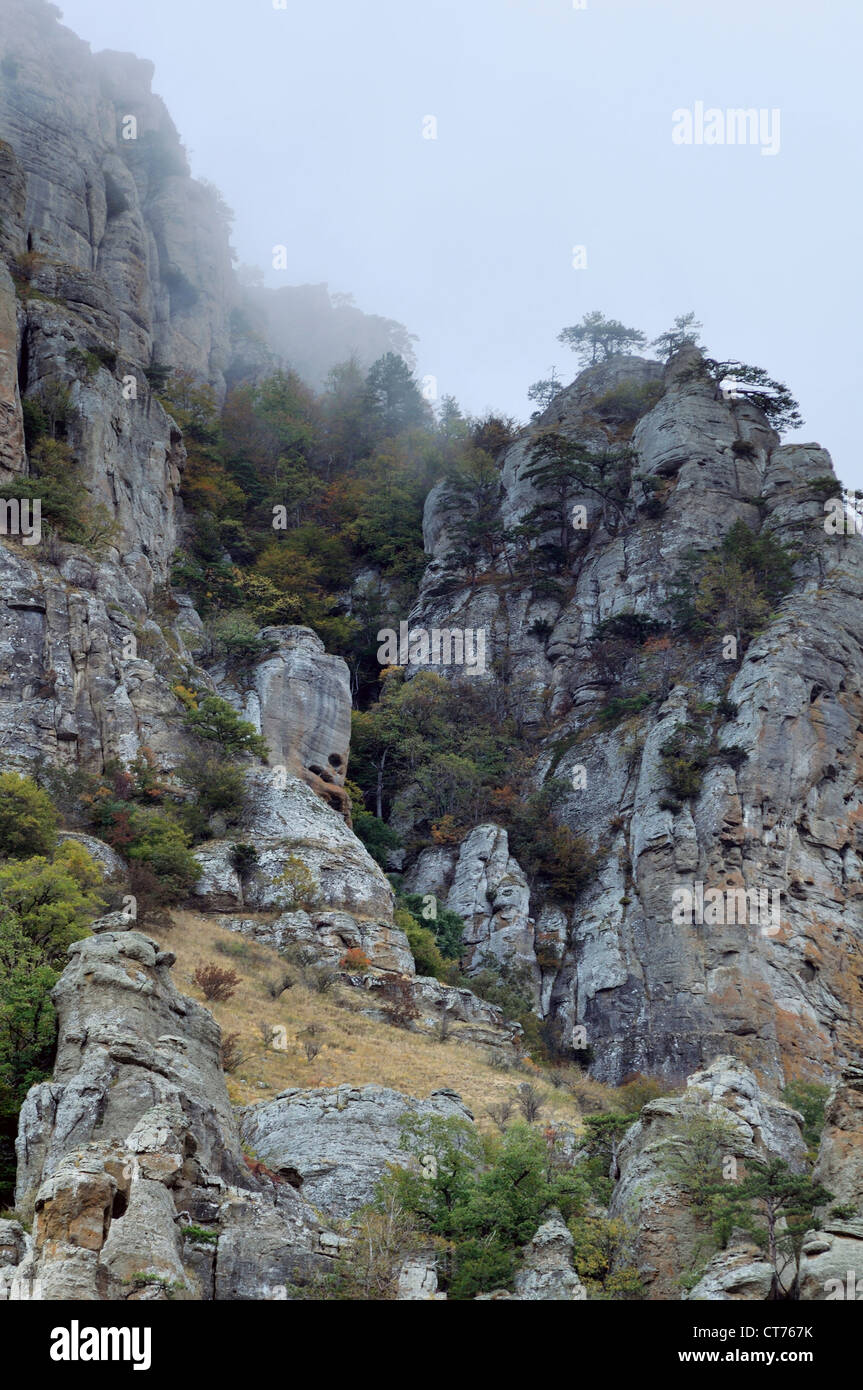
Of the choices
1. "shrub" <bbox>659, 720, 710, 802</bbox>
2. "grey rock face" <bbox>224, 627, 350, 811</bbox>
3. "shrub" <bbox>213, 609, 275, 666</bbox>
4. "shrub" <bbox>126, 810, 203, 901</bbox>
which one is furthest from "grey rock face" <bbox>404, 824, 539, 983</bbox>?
"shrub" <bbox>126, 810, 203, 901</bbox>

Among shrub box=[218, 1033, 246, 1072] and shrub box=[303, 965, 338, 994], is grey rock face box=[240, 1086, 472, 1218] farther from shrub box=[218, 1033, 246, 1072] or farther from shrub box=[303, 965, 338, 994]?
shrub box=[303, 965, 338, 994]

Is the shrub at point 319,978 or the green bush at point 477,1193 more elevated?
the shrub at point 319,978

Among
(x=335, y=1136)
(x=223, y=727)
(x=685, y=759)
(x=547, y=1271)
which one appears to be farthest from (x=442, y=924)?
(x=547, y=1271)

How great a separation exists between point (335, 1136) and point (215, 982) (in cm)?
838

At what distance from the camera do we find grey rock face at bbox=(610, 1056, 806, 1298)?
60.5 feet

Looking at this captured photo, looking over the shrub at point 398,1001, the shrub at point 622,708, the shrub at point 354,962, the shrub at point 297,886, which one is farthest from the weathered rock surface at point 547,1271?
the shrub at point 622,708

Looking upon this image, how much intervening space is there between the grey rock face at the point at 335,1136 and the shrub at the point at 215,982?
6.06 meters

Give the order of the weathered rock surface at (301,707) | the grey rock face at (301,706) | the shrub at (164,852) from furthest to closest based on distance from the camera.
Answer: the grey rock face at (301,706)
the weathered rock surface at (301,707)
the shrub at (164,852)

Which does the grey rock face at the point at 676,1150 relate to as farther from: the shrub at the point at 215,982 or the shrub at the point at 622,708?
the shrub at the point at 622,708

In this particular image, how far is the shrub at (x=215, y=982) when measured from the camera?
29.1 metres

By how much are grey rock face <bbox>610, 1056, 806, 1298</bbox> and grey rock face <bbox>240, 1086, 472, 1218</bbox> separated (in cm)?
344

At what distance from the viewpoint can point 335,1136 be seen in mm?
21969

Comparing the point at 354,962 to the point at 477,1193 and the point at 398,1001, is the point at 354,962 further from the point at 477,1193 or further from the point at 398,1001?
the point at 477,1193
